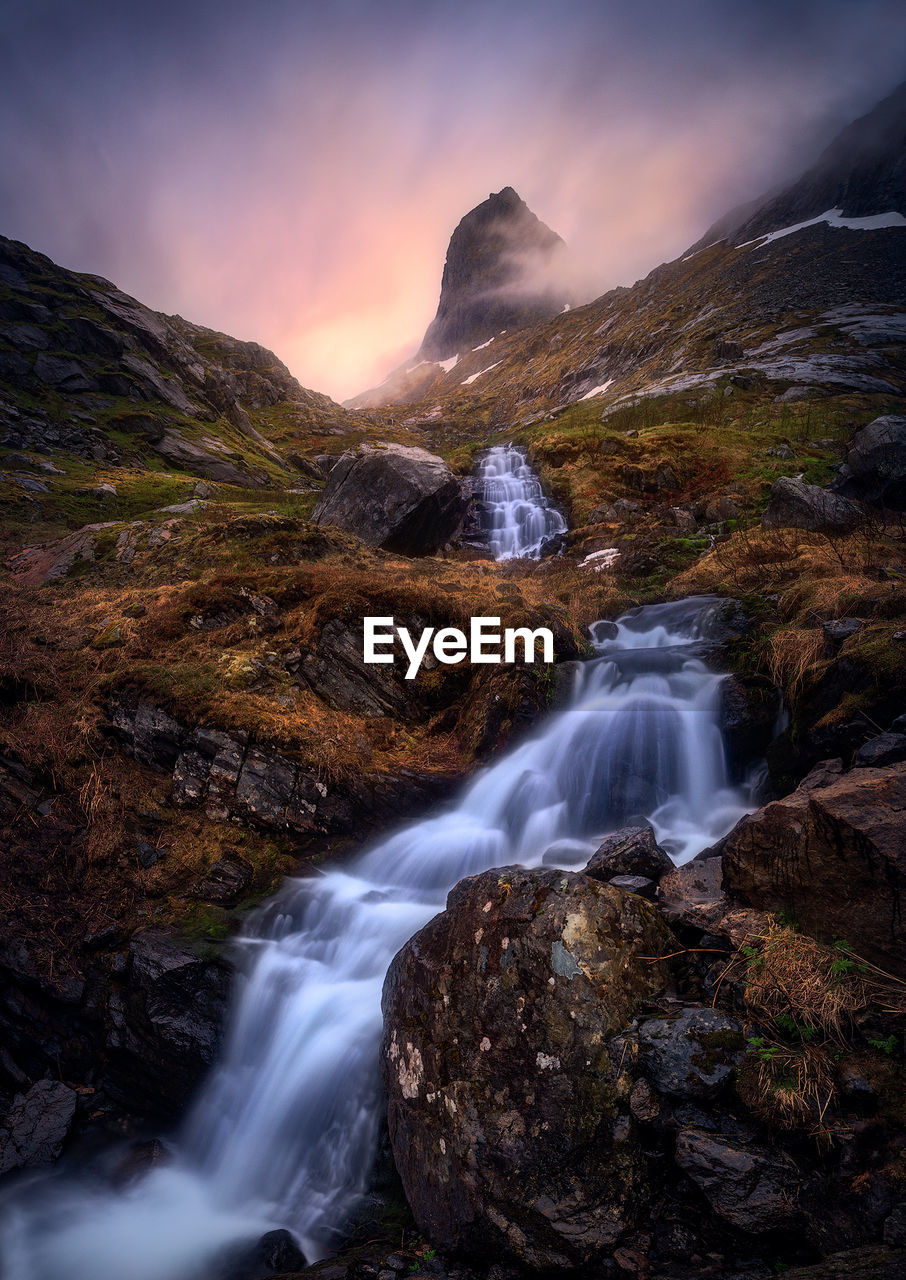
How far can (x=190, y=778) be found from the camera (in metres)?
7.82

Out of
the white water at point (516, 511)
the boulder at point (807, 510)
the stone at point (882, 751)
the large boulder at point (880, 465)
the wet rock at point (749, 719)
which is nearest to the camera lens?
the stone at point (882, 751)

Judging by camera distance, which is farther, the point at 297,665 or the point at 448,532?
the point at 448,532

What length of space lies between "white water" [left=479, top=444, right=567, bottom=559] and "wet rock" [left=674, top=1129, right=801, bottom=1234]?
65.9 feet

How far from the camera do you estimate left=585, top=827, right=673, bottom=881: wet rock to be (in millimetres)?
5203

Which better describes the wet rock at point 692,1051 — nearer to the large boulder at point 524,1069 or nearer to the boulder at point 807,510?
the large boulder at point 524,1069

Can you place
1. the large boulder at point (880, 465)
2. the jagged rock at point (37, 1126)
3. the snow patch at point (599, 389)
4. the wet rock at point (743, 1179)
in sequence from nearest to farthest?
the wet rock at point (743, 1179), the jagged rock at point (37, 1126), the large boulder at point (880, 465), the snow patch at point (599, 389)

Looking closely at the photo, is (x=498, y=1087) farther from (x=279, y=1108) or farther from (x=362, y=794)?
(x=362, y=794)

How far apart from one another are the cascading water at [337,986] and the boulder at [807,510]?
279 inches

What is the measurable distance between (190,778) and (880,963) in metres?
8.03

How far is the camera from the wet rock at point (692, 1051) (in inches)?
121

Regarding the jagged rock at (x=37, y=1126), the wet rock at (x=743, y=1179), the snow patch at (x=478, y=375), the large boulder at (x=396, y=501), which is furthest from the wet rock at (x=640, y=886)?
the snow patch at (x=478, y=375)

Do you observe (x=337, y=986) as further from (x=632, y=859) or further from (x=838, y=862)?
(x=838, y=862)

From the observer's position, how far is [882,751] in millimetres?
4719

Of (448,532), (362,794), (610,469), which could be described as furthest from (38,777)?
(610,469)
